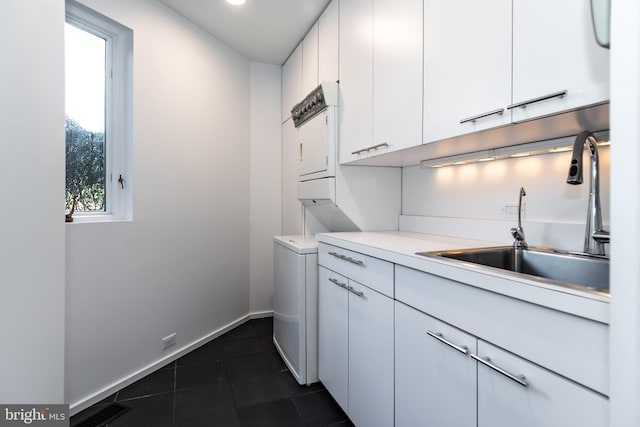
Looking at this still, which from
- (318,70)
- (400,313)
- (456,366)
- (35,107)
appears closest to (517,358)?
(456,366)

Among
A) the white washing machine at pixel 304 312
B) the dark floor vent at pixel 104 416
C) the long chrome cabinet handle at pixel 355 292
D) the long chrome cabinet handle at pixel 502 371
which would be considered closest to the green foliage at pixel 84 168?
the dark floor vent at pixel 104 416

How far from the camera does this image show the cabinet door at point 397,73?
57.5 inches

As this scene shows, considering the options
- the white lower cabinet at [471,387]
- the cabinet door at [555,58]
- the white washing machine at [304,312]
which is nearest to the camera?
the white lower cabinet at [471,387]

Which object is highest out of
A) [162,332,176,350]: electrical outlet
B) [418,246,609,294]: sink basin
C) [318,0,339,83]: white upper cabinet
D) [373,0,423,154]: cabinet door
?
[318,0,339,83]: white upper cabinet

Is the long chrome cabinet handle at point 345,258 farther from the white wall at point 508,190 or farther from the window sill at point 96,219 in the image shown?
Answer: the window sill at point 96,219

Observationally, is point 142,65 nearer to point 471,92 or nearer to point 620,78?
point 471,92

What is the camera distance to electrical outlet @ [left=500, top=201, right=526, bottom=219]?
153 centimetres

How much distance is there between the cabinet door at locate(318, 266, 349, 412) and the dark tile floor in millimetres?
157

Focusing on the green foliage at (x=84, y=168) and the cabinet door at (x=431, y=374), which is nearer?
the cabinet door at (x=431, y=374)

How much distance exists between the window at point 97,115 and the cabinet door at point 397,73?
62.9 inches

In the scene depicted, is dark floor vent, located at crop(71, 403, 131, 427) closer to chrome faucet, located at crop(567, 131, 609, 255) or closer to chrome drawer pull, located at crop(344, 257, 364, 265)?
chrome drawer pull, located at crop(344, 257, 364, 265)

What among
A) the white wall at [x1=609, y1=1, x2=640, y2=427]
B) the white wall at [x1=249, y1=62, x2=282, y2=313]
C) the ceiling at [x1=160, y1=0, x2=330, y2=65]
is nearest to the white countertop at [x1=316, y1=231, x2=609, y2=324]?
the white wall at [x1=609, y1=1, x2=640, y2=427]

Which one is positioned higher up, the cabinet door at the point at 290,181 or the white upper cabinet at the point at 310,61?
the white upper cabinet at the point at 310,61

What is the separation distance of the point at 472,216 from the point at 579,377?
45.5 inches
